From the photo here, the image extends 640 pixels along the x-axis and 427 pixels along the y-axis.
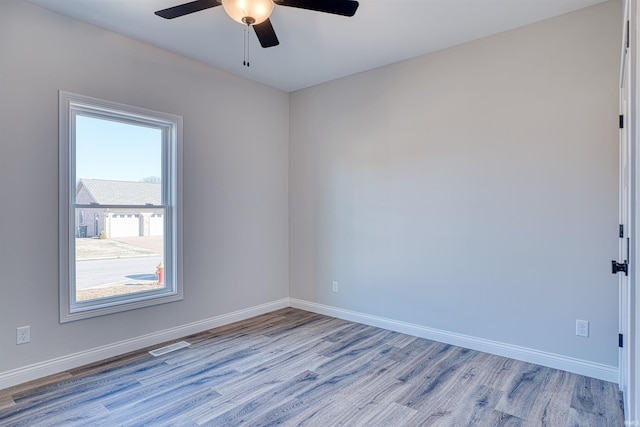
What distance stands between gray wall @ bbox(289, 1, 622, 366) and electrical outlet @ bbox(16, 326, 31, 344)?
111 inches

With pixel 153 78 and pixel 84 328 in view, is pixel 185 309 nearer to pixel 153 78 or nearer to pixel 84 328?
pixel 84 328

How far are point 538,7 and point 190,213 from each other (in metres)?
3.52

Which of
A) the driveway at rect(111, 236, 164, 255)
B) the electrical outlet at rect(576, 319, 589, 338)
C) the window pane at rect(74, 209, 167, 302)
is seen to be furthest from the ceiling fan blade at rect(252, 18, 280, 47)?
the electrical outlet at rect(576, 319, 589, 338)

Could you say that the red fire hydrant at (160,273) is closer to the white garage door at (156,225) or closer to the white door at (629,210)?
the white garage door at (156,225)

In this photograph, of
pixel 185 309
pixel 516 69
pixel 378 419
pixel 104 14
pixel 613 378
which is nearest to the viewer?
pixel 378 419

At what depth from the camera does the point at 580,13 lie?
271cm

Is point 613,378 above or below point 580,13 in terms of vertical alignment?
below

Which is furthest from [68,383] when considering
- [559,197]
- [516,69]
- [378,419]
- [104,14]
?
Answer: [516,69]

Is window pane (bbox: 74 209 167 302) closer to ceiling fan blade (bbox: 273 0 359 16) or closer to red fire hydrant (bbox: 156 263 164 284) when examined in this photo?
red fire hydrant (bbox: 156 263 164 284)

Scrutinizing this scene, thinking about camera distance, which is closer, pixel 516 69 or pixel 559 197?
pixel 559 197

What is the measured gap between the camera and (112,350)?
307 cm

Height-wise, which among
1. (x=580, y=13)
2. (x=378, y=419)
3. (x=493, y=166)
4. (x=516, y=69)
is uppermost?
(x=580, y=13)

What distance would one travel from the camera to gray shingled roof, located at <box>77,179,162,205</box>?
306 cm

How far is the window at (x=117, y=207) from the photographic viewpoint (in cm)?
286
